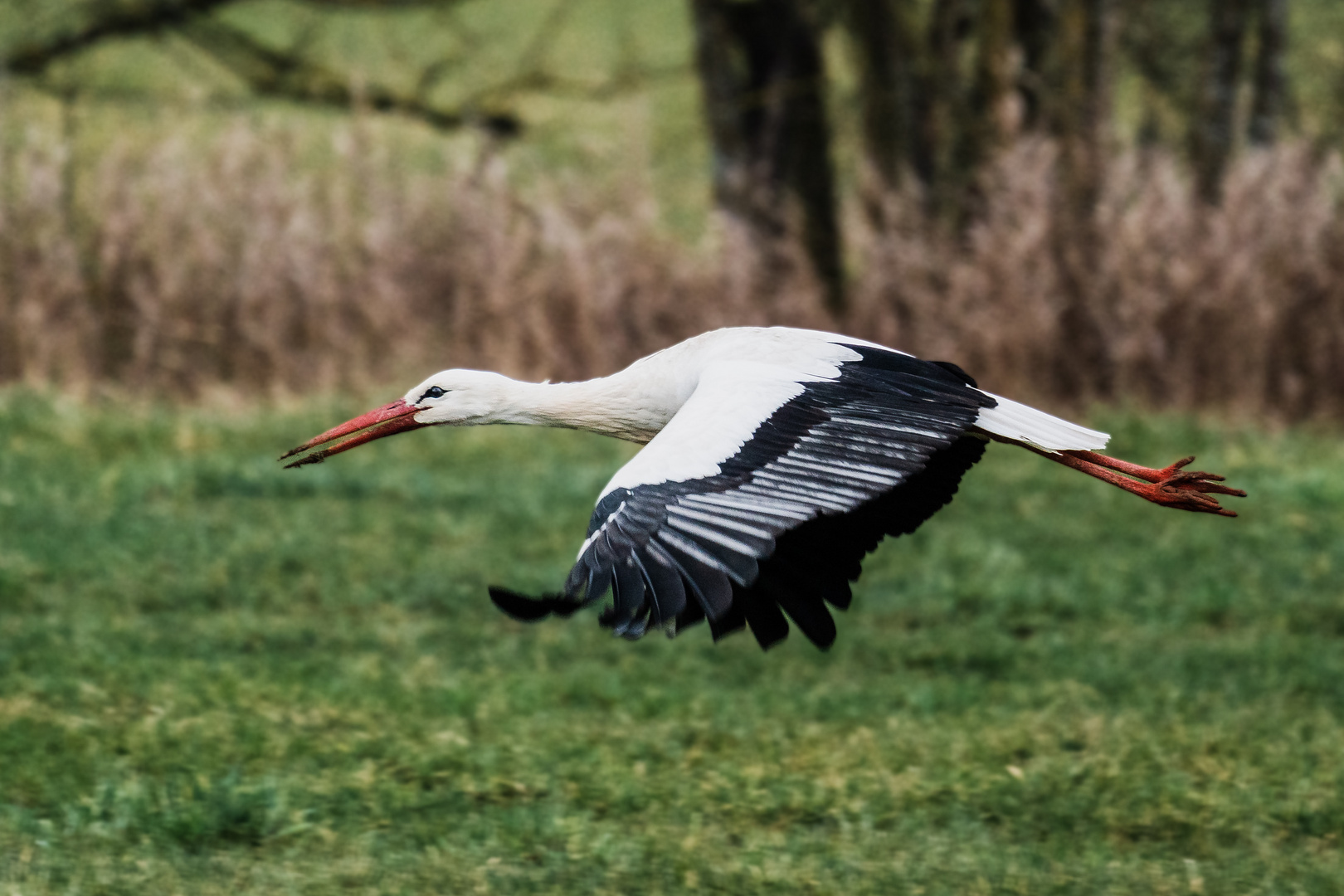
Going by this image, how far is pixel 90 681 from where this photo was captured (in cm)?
554

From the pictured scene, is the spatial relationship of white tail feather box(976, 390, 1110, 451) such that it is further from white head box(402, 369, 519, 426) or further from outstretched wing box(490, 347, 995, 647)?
white head box(402, 369, 519, 426)

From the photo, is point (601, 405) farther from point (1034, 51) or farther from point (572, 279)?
point (1034, 51)

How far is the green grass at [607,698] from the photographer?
4.23 m

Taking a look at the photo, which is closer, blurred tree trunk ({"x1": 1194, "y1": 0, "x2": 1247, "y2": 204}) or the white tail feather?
the white tail feather

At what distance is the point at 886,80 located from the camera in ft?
40.8

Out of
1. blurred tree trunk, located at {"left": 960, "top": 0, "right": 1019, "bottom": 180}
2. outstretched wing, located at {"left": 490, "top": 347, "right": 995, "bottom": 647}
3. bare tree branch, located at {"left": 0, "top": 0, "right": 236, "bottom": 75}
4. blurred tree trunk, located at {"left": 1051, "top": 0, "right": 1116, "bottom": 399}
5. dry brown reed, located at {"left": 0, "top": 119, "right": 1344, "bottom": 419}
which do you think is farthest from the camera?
bare tree branch, located at {"left": 0, "top": 0, "right": 236, "bottom": 75}

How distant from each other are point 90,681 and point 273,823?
1.48 metres

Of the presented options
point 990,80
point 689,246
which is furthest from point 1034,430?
point 990,80

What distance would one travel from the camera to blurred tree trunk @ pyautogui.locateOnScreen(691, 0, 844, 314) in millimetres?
12695

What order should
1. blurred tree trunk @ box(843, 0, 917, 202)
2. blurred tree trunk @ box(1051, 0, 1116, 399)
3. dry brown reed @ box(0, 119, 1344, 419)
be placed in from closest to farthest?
dry brown reed @ box(0, 119, 1344, 419)
blurred tree trunk @ box(1051, 0, 1116, 399)
blurred tree trunk @ box(843, 0, 917, 202)

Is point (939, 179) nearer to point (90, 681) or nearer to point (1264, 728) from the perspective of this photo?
point (1264, 728)

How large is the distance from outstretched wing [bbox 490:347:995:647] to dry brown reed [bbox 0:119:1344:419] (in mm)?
6380

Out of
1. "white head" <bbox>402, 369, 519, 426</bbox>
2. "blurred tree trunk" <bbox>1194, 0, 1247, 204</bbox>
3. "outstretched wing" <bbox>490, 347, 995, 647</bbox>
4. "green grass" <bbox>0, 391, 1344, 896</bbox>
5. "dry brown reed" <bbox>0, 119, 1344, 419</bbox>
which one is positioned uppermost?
"blurred tree trunk" <bbox>1194, 0, 1247, 204</bbox>

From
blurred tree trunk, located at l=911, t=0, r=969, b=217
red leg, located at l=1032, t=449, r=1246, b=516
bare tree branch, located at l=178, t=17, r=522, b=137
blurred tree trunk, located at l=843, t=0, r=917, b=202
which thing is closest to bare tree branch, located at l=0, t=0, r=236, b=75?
bare tree branch, located at l=178, t=17, r=522, b=137
